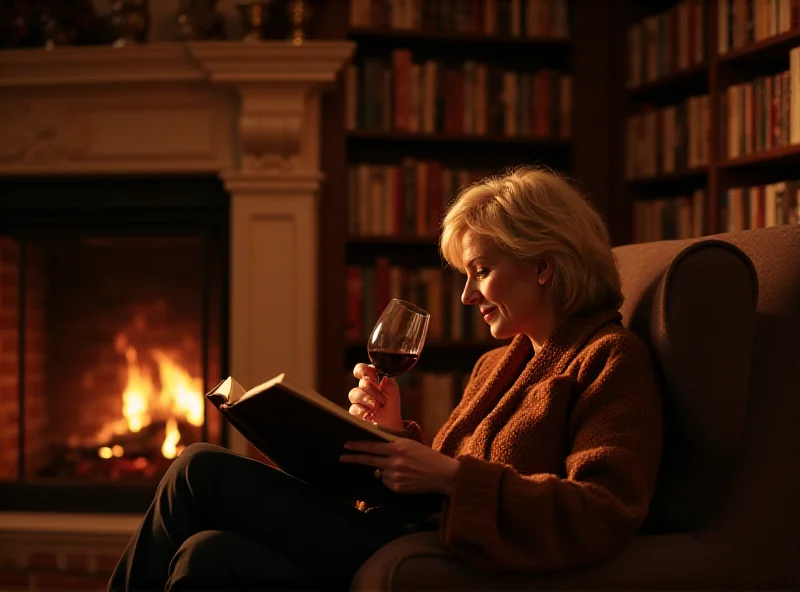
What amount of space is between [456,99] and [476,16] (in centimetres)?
28

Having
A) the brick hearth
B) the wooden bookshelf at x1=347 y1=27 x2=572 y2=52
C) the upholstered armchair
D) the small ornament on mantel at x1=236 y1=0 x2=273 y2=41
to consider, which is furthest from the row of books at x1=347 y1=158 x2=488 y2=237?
the upholstered armchair

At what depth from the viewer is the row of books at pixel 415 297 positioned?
3.06 meters

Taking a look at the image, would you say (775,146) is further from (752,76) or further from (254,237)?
(254,237)

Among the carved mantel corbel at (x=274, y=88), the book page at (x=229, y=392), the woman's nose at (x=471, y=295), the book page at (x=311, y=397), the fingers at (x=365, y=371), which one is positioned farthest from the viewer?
the carved mantel corbel at (x=274, y=88)

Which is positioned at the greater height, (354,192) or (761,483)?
(354,192)

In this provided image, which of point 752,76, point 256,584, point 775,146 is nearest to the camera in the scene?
point 256,584

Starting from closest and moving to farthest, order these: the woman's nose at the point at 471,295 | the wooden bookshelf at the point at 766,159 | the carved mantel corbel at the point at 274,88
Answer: the woman's nose at the point at 471,295, the wooden bookshelf at the point at 766,159, the carved mantel corbel at the point at 274,88

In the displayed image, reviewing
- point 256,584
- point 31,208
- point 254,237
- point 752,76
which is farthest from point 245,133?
point 256,584

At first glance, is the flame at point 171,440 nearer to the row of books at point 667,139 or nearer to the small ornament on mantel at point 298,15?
the small ornament on mantel at point 298,15

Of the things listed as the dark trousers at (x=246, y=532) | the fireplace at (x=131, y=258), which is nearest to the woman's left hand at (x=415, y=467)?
the dark trousers at (x=246, y=532)

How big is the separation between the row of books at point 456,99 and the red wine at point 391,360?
1.63 metres

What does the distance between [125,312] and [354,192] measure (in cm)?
92

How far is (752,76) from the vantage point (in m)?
2.76

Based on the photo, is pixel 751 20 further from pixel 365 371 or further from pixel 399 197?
pixel 365 371
